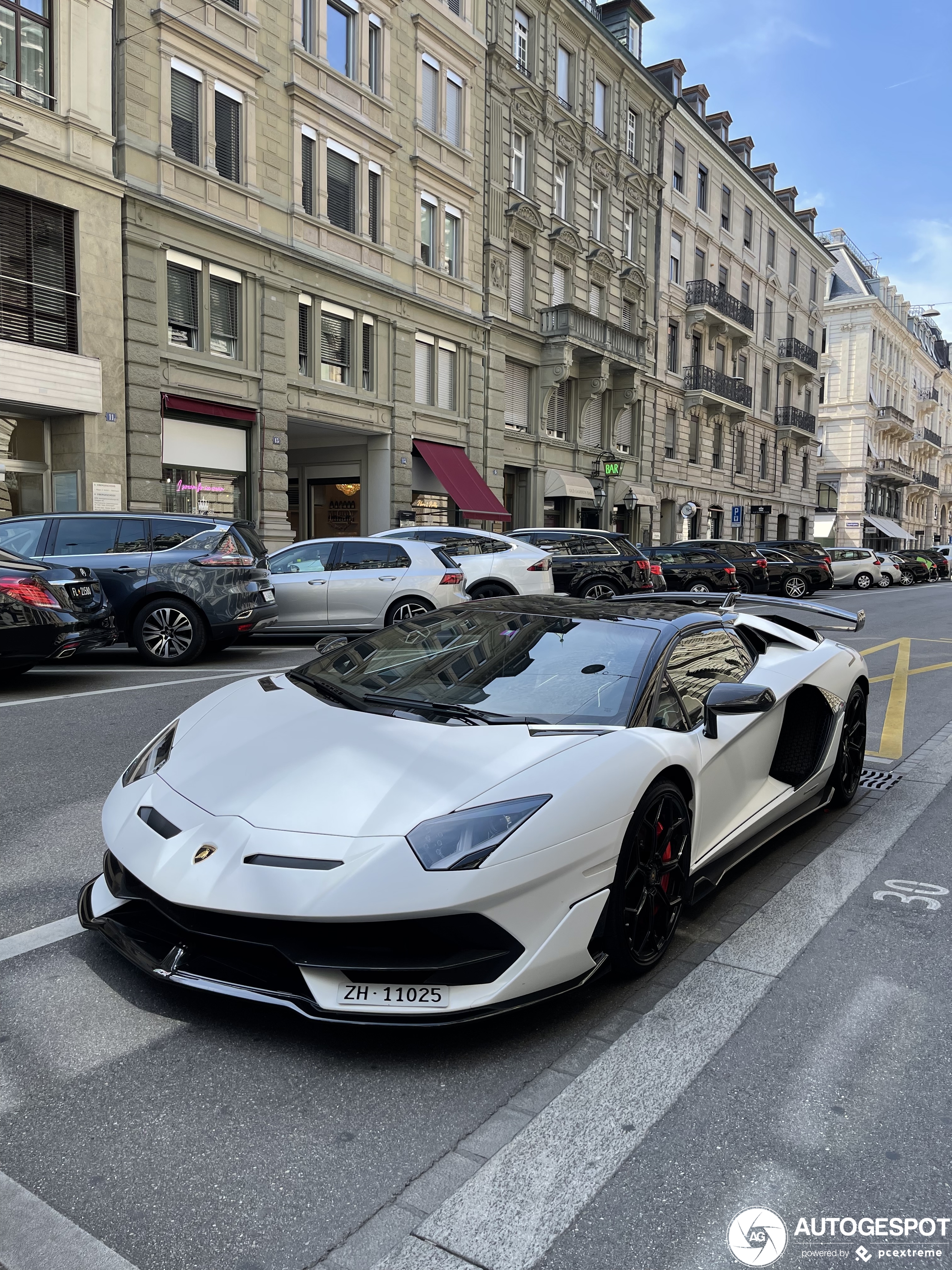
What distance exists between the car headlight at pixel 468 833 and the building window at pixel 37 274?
15.8m

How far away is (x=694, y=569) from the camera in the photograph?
25422mm

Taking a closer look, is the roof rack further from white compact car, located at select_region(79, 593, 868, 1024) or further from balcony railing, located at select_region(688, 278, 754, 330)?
balcony railing, located at select_region(688, 278, 754, 330)

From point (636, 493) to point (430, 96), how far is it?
584 inches

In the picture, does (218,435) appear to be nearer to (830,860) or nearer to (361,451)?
(361,451)

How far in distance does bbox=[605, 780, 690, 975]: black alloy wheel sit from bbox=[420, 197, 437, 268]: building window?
23.4 metres

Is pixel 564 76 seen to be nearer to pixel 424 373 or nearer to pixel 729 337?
pixel 424 373

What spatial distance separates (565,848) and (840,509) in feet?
223

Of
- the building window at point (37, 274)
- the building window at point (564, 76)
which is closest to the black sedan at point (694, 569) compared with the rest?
the building window at point (37, 274)

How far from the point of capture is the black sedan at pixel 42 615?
26.7ft

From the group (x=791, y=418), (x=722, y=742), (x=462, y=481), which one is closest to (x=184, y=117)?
(x=462, y=481)

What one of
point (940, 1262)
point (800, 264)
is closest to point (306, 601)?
point (940, 1262)

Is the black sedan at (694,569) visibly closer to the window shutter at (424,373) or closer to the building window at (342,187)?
the window shutter at (424,373)

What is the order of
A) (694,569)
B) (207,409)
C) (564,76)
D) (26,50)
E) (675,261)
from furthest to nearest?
(675,261), (564,76), (694,569), (207,409), (26,50)

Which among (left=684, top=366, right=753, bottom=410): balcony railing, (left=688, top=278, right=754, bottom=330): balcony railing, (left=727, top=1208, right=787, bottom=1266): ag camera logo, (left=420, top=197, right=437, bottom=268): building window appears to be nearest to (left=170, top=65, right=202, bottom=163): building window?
(left=420, top=197, right=437, bottom=268): building window
